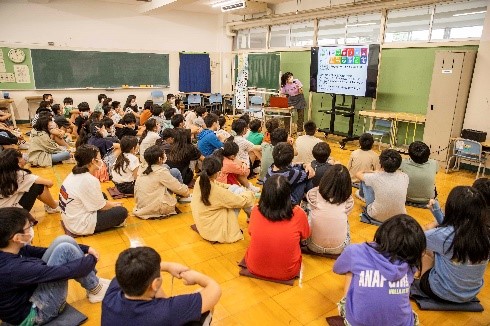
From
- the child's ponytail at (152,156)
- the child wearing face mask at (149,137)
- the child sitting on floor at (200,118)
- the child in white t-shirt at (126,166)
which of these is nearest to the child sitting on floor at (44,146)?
the child wearing face mask at (149,137)

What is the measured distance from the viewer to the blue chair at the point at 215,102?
11.4 metres

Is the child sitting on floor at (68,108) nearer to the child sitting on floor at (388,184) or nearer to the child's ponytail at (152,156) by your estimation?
the child's ponytail at (152,156)

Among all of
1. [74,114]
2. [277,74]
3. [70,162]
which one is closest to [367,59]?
[277,74]

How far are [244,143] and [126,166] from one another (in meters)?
1.62

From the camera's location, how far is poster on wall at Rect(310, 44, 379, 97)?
7.03 m

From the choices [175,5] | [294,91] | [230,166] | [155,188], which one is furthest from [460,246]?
[175,5]

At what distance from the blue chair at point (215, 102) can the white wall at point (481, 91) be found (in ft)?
24.4

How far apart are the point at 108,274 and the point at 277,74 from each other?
821cm

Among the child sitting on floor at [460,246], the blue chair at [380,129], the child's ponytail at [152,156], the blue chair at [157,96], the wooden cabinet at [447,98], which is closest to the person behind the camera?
the child sitting on floor at [460,246]

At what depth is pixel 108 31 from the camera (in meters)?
9.94

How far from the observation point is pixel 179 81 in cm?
Result: 1138

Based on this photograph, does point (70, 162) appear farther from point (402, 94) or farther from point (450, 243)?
point (402, 94)

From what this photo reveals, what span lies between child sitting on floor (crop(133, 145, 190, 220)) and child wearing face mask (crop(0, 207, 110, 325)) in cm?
144

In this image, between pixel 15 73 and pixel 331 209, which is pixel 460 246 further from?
pixel 15 73
